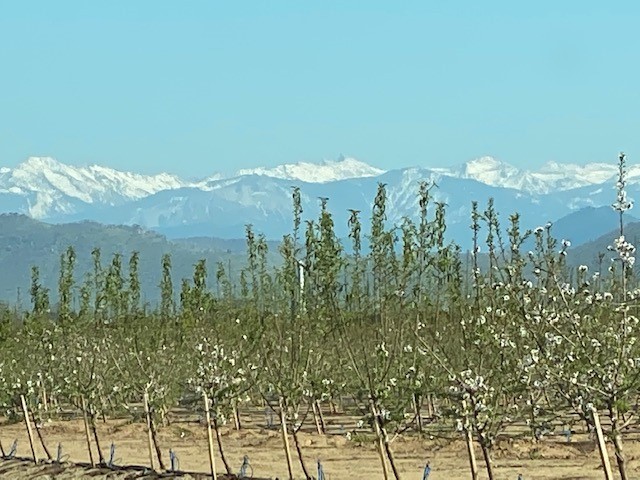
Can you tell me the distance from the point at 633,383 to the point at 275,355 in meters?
15.4

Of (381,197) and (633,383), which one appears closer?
(633,383)

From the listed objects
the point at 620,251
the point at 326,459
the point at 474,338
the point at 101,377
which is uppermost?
the point at 620,251

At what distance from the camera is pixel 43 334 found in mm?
38344

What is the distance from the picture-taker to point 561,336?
15.0 metres

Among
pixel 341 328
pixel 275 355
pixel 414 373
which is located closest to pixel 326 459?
pixel 275 355

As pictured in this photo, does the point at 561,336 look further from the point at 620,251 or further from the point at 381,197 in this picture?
the point at 381,197

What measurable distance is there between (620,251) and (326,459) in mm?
22104

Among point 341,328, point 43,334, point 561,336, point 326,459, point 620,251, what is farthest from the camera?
point 43,334

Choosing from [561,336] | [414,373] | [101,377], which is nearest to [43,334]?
[101,377]

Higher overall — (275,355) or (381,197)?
(381,197)

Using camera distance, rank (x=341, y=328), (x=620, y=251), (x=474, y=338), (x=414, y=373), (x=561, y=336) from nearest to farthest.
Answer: (x=620, y=251)
(x=561, y=336)
(x=474, y=338)
(x=341, y=328)
(x=414, y=373)

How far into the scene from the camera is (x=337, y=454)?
3606 centimetres

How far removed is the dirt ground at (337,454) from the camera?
3091 cm

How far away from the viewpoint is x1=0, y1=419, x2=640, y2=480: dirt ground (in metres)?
30.9
